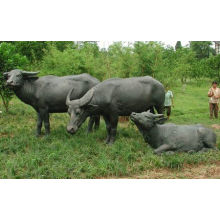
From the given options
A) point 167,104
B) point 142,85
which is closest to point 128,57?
point 167,104

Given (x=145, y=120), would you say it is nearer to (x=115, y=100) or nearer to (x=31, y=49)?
(x=115, y=100)

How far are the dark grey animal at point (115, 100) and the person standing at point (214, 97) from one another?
7.84 ft

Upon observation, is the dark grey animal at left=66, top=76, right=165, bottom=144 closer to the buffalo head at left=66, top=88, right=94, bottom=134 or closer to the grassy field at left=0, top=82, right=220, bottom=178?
the buffalo head at left=66, top=88, right=94, bottom=134

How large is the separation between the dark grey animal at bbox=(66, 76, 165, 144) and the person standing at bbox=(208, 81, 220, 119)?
2389 millimetres

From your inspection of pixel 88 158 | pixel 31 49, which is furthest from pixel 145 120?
pixel 31 49

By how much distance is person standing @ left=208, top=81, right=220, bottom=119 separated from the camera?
818 cm

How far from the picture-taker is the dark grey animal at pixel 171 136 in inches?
214

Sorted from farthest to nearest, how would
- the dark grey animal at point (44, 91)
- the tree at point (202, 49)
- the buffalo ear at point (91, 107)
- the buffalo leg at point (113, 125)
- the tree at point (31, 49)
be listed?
the tree at point (31, 49) → the tree at point (202, 49) → the dark grey animal at point (44, 91) → the buffalo leg at point (113, 125) → the buffalo ear at point (91, 107)

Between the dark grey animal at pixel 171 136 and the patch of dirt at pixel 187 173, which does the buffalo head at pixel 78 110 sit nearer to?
the dark grey animal at pixel 171 136

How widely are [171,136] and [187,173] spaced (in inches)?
39.3

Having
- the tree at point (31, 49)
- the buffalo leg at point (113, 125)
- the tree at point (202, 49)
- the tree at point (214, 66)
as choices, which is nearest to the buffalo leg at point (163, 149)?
the buffalo leg at point (113, 125)

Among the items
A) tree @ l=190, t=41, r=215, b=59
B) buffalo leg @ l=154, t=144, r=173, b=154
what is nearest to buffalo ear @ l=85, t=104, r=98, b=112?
buffalo leg @ l=154, t=144, r=173, b=154

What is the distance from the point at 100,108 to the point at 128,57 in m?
4.12

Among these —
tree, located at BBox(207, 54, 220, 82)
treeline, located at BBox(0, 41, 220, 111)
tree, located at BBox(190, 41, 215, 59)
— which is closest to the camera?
tree, located at BBox(207, 54, 220, 82)
